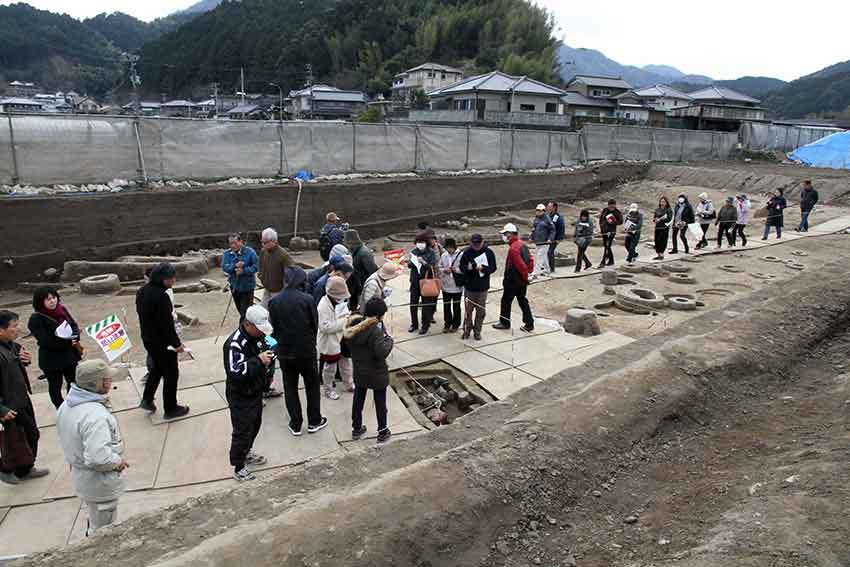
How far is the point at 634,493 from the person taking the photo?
15.9ft

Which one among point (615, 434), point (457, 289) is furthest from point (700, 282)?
point (615, 434)

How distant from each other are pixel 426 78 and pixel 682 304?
63.0 meters

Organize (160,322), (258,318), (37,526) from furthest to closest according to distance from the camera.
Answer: (160,322)
(258,318)
(37,526)

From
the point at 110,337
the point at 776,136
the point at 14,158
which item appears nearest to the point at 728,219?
the point at 110,337

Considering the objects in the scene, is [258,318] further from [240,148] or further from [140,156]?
[240,148]

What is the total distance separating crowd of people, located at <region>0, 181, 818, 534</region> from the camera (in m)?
3.99

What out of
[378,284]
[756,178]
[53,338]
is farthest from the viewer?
[756,178]

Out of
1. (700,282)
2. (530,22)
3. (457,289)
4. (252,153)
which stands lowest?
(700,282)

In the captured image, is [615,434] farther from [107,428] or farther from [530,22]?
[530,22]

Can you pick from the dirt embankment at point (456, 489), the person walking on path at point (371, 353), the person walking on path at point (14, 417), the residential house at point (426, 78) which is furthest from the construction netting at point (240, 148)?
the residential house at point (426, 78)

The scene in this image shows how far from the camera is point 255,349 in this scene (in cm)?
498

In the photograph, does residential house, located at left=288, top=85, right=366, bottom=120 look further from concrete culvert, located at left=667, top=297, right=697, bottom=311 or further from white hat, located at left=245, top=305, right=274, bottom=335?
white hat, located at left=245, top=305, right=274, bottom=335

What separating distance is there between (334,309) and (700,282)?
31.5ft

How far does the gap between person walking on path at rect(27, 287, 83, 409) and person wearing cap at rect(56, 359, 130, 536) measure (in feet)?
7.20
